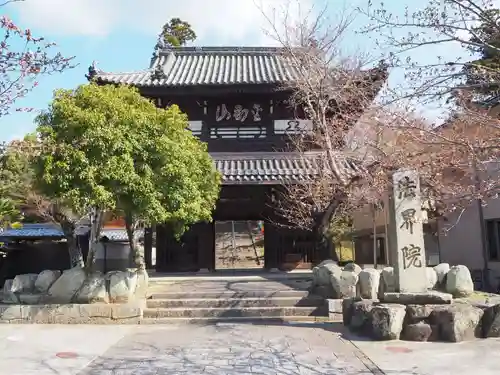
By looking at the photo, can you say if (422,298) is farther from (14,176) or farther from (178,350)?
(14,176)

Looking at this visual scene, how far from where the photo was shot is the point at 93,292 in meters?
10.4

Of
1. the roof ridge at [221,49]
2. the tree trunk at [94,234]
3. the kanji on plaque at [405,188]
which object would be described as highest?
the roof ridge at [221,49]

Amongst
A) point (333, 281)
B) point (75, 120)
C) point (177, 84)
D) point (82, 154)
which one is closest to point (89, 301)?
point (82, 154)

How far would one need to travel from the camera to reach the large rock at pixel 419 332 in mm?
7766

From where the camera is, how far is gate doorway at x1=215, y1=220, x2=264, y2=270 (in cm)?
3106

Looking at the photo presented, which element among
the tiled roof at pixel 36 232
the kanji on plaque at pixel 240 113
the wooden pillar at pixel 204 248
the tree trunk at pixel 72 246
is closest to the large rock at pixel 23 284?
the tree trunk at pixel 72 246

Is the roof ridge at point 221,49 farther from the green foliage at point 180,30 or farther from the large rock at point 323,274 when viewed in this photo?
the green foliage at point 180,30

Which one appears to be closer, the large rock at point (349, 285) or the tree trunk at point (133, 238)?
the large rock at point (349, 285)

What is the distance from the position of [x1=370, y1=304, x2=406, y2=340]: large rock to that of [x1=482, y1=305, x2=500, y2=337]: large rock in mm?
1386

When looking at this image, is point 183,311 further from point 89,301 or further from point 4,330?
point 4,330

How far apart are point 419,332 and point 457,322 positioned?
25.2 inches

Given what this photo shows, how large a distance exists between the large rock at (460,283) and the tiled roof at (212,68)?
8.06 m

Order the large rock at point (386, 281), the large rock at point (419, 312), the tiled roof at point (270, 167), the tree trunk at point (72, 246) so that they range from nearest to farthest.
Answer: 1. the large rock at point (419, 312)
2. the large rock at point (386, 281)
3. the tree trunk at point (72, 246)
4. the tiled roof at point (270, 167)

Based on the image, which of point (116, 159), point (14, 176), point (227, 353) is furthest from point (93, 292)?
point (14, 176)
